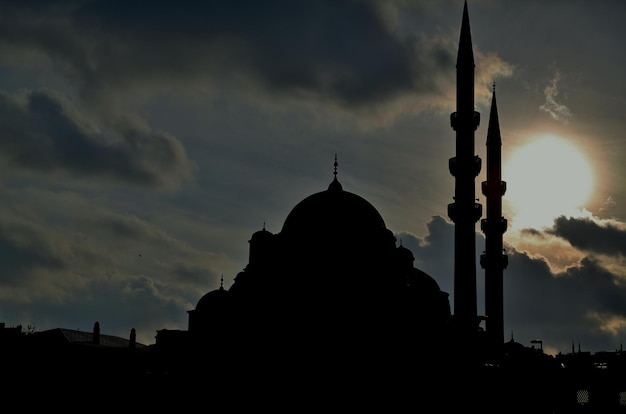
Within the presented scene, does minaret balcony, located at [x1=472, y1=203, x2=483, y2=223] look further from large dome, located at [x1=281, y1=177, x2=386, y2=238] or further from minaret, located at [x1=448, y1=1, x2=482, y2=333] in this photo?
large dome, located at [x1=281, y1=177, x2=386, y2=238]

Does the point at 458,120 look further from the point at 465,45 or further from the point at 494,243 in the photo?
the point at 494,243

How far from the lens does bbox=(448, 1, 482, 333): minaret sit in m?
37.0

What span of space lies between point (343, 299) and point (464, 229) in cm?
599

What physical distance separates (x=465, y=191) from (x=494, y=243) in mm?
7166

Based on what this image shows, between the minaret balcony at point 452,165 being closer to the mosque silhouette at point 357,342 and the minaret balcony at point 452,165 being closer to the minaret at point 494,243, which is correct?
the mosque silhouette at point 357,342

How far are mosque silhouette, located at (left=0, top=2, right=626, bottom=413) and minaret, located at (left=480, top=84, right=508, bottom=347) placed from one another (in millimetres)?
2196

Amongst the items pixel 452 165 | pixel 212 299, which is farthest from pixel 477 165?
pixel 212 299

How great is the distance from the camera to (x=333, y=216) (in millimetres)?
38188

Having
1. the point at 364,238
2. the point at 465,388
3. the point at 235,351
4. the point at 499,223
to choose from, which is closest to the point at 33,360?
the point at 235,351

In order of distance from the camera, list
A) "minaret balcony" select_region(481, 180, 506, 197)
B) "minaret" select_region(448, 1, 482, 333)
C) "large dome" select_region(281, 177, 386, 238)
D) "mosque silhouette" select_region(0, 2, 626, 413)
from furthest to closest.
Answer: "minaret balcony" select_region(481, 180, 506, 197) → "large dome" select_region(281, 177, 386, 238) → "minaret" select_region(448, 1, 482, 333) → "mosque silhouette" select_region(0, 2, 626, 413)

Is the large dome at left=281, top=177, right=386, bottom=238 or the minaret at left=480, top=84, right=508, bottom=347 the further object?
the minaret at left=480, top=84, right=508, bottom=347

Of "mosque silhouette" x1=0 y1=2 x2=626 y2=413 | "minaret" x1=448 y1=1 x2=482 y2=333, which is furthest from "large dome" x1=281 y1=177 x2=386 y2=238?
"minaret" x1=448 y1=1 x2=482 y2=333

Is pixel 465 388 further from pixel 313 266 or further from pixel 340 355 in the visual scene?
pixel 313 266

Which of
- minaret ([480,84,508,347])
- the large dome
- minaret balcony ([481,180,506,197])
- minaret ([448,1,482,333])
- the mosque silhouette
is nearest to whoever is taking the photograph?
the mosque silhouette
